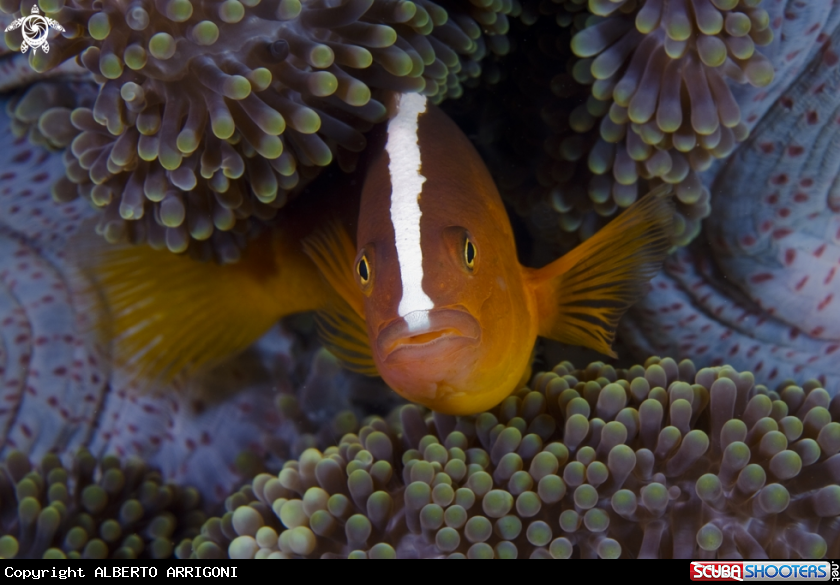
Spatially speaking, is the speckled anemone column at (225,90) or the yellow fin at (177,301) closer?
the speckled anemone column at (225,90)

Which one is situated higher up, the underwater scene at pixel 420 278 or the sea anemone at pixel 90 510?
the underwater scene at pixel 420 278

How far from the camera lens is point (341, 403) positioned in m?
1.95

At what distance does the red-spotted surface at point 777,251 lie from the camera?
4.88 ft

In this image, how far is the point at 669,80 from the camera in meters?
1.40

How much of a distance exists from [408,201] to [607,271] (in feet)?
1.73

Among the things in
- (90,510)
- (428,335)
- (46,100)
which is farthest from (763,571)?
(46,100)

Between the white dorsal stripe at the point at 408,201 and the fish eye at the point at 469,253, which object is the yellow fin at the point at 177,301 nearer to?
the white dorsal stripe at the point at 408,201

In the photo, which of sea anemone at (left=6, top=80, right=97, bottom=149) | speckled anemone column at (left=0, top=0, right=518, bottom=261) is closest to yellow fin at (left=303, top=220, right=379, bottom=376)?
speckled anemone column at (left=0, top=0, right=518, bottom=261)

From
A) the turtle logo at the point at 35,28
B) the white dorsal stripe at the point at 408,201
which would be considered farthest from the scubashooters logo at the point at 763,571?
the turtle logo at the point at 35,28

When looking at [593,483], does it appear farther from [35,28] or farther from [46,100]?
[46,100]

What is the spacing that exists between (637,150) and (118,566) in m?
1.54

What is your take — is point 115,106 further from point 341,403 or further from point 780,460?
point 780,460

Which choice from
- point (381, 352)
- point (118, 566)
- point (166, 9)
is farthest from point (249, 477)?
point (166, 9)

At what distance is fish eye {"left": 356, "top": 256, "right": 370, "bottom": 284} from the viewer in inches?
48.6
